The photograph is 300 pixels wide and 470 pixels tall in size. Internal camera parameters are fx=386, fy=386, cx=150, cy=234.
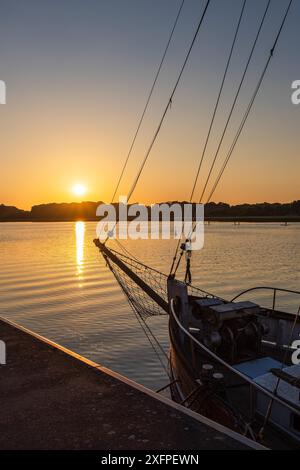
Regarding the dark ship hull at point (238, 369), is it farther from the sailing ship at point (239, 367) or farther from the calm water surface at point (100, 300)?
the calm water surface at point (100, 300)

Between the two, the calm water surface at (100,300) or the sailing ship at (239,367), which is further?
the calm water surface at (100,300)

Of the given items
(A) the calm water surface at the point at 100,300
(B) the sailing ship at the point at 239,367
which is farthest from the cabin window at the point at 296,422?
(A) the calm water surface at the point at 100,300

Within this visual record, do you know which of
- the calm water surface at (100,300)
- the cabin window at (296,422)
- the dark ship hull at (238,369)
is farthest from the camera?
the calm water surface at (100,300)

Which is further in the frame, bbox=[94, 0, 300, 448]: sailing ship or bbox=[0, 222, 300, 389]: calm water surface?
bbox=[0, 222, 300, 389]: calm water surface

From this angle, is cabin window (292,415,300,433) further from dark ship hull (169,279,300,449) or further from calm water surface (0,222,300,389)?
calm water surface (0,222,300,389)

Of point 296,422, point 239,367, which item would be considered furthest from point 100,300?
point 296,422

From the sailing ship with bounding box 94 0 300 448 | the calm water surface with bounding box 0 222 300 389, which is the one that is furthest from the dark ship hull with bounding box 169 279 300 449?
the calm water surface with bounding box 0 222 300 389

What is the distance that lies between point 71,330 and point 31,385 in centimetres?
1397

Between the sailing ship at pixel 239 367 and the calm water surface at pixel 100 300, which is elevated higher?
the sailing ship at pixel 239 367

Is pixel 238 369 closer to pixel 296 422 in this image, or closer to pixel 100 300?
pixel 296 422
